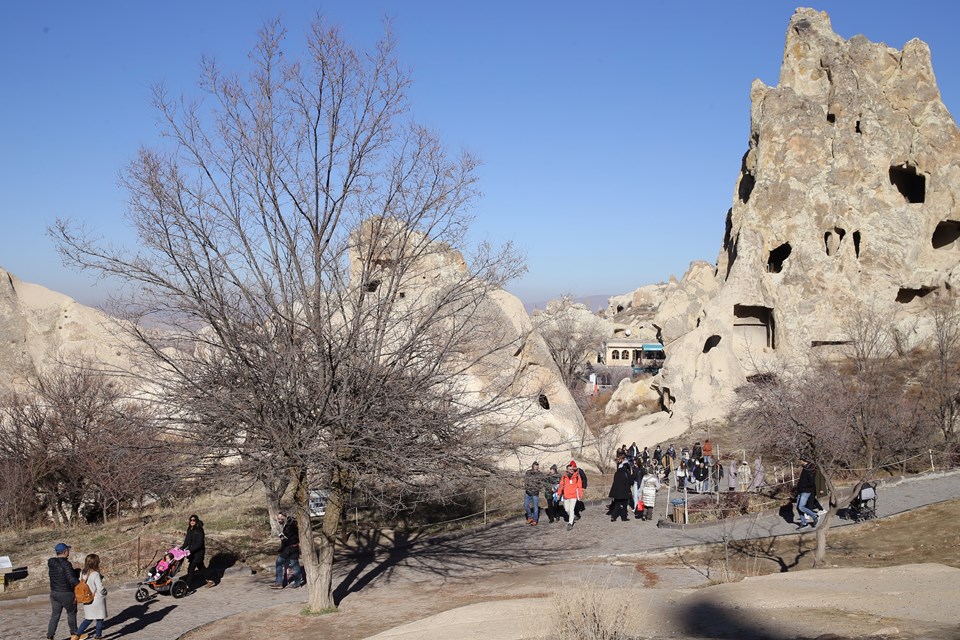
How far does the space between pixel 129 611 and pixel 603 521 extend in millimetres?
9466

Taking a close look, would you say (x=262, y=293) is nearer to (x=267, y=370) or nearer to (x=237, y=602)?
(x=267, y=370)

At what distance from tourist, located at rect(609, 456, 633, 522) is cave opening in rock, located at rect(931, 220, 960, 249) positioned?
91.3 feet

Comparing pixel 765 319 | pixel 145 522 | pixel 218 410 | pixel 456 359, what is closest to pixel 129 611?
pixel 218 410

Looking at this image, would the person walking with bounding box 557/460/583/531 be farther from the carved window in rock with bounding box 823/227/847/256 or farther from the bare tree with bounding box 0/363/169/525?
the carved window in rock with bounding box 823/227/847/256

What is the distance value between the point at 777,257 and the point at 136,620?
34823 millimetres

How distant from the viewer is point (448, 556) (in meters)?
14.4

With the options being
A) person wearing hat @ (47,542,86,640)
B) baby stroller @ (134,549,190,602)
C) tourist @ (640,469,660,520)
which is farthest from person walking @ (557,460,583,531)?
person wearing hat @ (47,542,86,640)

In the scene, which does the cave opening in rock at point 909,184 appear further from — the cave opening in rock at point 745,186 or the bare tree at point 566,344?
the bare tree at point 566,344

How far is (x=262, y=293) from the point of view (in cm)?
1056

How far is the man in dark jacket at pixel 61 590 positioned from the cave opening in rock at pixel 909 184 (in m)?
38.0

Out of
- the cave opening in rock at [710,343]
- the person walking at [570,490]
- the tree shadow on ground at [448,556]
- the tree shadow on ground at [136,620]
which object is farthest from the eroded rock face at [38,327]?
the cave opening in rock at [710,343]

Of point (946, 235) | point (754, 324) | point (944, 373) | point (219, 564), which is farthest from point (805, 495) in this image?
point (946, 235)

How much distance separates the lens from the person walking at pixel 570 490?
16375mm

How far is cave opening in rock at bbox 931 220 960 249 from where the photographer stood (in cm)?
3775
